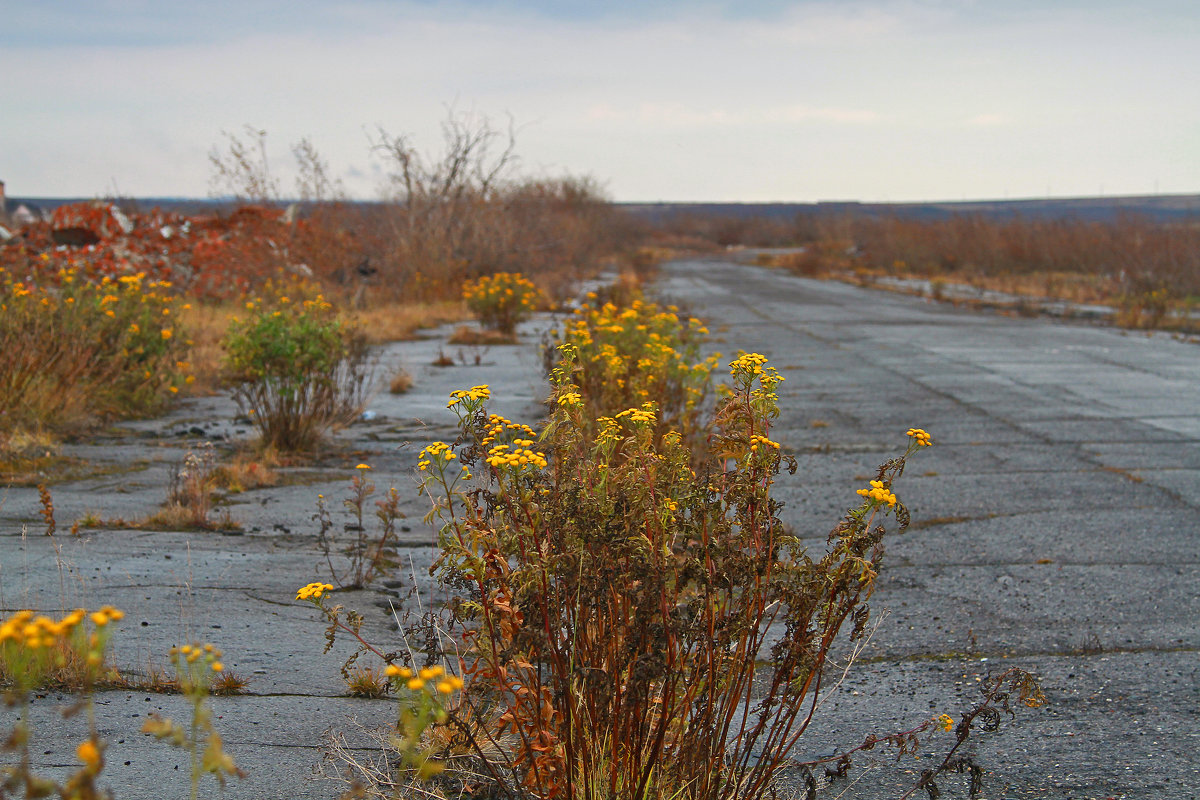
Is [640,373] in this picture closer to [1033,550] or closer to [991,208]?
[1033,550]

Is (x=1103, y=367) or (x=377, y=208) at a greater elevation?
(x=377, y=208)

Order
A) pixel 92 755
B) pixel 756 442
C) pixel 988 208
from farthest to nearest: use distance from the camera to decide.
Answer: pixel 988 208, pixel 756 442, pixel 92 755

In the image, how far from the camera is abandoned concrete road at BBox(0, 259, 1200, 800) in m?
3.15

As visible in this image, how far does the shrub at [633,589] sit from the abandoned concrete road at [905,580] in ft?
2.34

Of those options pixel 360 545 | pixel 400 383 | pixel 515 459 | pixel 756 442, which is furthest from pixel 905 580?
pixel 400 383

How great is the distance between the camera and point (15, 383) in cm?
752

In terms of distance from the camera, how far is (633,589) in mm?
2293

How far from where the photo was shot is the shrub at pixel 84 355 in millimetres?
7566

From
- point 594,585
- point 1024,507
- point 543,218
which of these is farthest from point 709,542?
point 543,218

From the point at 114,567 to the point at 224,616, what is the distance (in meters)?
0.85

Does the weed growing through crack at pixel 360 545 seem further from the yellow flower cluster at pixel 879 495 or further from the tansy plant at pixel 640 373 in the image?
the yellow flower cluster at pixel 879 495

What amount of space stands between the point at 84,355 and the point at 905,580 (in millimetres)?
6627

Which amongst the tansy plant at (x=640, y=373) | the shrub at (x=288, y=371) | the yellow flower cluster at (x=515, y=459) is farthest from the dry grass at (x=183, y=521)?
the yellow flower cluster at (x=515, y=459)

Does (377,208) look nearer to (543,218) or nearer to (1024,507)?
(543,218)
